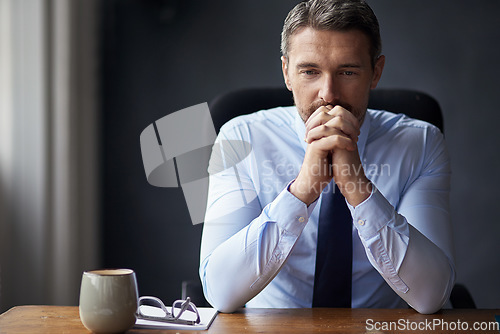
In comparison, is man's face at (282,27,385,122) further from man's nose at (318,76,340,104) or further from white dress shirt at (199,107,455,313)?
white dress shirt at (199,107,455,313)

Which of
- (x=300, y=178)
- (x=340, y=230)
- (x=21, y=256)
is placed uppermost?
(x=300, y=178)

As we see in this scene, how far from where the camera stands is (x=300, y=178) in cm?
111

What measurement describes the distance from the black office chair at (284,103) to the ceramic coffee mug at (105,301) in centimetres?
76

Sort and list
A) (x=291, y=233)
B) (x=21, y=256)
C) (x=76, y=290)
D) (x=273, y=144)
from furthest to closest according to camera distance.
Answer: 1. (x=76, y=290)
2. (x=21, y=256)
3. (x=273, y=144)
4. (x=291, y=233)

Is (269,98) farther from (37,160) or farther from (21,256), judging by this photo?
(21,256)

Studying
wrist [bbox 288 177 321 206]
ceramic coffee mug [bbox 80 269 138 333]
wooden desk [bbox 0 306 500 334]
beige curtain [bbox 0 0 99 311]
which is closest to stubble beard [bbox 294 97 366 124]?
wrist [bbox 288 177 321 206]

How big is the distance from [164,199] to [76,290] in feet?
1.77

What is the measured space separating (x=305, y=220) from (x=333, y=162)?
0.48 ft

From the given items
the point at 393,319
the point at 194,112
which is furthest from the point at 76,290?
the point at 393,319

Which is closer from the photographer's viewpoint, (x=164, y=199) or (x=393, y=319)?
(x=393, y=319)

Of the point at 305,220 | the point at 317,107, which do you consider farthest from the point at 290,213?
the point at 317,107

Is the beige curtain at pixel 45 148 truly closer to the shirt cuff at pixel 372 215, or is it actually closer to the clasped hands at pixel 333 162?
the clasped hands at pixel 333 162

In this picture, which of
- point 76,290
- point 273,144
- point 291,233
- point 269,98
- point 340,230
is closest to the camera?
point 291,233

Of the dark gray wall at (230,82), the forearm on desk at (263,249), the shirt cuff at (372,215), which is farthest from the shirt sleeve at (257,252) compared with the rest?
the dark gray wall at (230,82)
